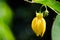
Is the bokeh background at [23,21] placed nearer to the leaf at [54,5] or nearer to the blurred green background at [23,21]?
the blurred green background at [23,21]

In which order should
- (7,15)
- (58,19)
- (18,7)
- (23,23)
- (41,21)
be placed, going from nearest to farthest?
(58,19) < (41,21) < (7,15) < (18,7) < (23,23)

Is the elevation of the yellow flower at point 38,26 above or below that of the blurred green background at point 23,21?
above

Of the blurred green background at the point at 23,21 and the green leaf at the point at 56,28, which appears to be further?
the blurred green background at the point at 23,21

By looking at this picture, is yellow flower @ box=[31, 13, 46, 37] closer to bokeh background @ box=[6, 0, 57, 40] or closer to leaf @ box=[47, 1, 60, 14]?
leaf @ box=[47, 1, 60, 14]

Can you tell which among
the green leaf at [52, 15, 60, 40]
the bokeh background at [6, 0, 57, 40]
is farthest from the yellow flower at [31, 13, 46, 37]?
the bokeh background at [6, 0, 57, 40]

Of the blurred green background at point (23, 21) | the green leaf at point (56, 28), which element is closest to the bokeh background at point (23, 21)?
the blurred green background at point (23, 21)

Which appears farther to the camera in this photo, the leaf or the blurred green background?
the blurred green background

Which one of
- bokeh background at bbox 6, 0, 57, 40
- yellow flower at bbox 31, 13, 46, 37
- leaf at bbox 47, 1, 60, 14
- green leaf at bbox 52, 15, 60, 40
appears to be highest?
leaf at bbox 47, 1, 60, 14

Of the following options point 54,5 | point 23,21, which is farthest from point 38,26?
point 23,21

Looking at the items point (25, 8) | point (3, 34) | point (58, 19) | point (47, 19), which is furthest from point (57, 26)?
point (25, 8)

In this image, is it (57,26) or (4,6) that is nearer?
(57,26)

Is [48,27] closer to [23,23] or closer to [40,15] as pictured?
[23,23]
